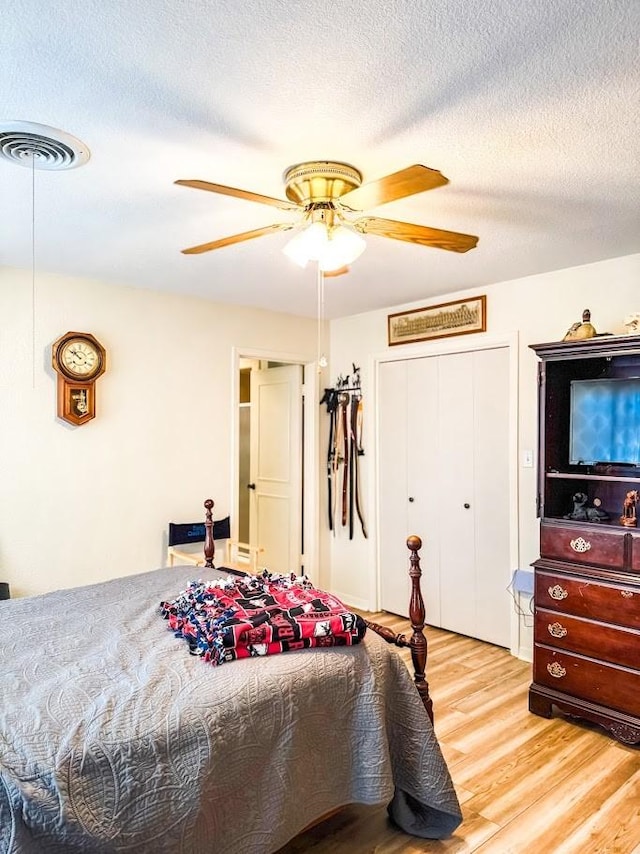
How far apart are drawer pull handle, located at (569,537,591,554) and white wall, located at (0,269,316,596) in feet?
8.03

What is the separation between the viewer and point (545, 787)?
2.41 meters

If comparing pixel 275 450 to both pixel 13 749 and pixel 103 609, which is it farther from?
pixel 13 749

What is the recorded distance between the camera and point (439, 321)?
4270mm

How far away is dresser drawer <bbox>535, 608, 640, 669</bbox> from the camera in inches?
108

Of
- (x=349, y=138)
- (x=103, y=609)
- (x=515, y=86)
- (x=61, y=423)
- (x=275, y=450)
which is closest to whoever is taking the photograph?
(x=515, y=86)

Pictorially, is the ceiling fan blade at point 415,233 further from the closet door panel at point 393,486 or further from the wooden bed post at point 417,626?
the closet door panel at point 393,486

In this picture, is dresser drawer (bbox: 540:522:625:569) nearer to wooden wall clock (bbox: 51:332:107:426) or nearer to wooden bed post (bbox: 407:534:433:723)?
wooden bed post (bbox: 407:534:433:723)

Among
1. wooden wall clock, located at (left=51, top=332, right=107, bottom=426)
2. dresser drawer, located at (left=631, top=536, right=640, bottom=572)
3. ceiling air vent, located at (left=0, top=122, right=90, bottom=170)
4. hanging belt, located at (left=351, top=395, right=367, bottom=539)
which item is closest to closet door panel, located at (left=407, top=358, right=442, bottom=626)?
hanging belt, located at (left=351, top=395, right=367, bottom=539)

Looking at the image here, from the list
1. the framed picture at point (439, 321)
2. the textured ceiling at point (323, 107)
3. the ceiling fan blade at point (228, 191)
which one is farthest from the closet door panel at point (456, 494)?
the ceiling fan blade at point (228, 191)

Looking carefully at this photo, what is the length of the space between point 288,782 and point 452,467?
282cm

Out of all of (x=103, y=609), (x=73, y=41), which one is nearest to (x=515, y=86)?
(x=73, y=41)

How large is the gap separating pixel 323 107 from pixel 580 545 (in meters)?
2.38

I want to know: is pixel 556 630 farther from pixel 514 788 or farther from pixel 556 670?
pixel 514 788

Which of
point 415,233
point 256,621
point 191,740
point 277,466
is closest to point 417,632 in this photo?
point 256,621
